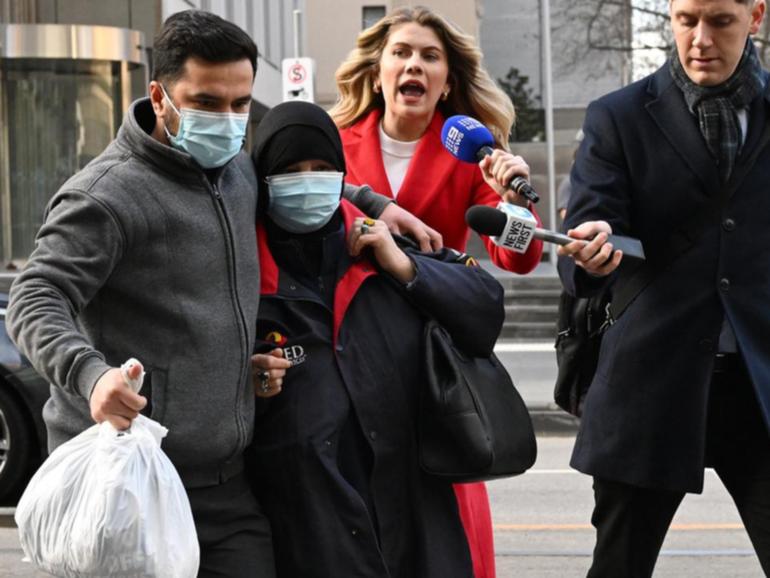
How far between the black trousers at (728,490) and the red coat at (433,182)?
721mm

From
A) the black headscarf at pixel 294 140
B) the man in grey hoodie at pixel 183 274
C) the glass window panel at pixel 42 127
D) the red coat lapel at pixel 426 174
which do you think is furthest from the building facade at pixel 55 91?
the man in grey hoodie at pixel 183 274

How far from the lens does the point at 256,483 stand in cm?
356

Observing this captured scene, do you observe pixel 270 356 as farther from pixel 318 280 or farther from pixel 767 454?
pixel 767 454

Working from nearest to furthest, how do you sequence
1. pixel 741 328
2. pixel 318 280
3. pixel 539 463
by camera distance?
1. pixel 318 280
2. pixel 741 328
3. pixel 539 463

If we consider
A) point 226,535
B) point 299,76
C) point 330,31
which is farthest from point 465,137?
point 330,31

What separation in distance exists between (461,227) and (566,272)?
1.78 ft

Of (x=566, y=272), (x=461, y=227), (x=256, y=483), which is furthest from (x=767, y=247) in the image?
(x=256, y=483)

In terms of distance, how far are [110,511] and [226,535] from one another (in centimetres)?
43

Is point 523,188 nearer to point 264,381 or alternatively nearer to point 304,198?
point 304,198

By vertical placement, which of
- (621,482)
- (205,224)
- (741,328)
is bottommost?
(621,482)

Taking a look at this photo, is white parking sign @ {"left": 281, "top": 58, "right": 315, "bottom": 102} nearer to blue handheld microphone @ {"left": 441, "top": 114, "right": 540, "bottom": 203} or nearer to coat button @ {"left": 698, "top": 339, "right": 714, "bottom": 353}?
blue handheld microphone @ {"left": 441, "top": 114, "right": 540, "bottom": 203}

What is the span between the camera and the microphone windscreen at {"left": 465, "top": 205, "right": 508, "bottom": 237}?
138 inches

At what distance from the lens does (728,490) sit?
410 cm

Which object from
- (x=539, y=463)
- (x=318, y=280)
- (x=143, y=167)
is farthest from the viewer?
(x=539, y=463)
